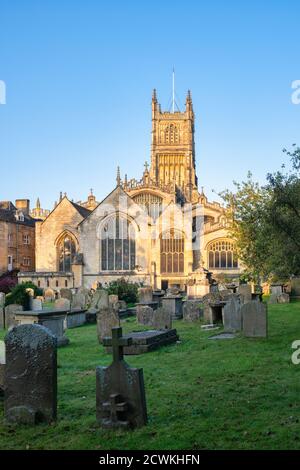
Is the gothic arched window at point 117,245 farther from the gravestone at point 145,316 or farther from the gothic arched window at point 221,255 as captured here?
the gravestone at point 145,316

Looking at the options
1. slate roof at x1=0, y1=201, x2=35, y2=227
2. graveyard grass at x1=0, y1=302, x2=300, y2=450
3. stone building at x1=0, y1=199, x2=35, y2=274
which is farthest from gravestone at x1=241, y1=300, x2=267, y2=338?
slate roof at x1=0, y1=201, x2=35, y2=227

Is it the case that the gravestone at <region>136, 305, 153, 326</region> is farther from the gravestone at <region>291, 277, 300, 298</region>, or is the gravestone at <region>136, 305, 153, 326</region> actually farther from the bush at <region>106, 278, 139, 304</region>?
the gravestone at <region>291, 277, 300, 298</region>

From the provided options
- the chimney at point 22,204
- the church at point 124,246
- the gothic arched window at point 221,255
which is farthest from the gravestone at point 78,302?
the chimney at point 22,204

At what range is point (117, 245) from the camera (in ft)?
170

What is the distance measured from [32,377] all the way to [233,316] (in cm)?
982

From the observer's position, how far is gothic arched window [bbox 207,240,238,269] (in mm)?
52469

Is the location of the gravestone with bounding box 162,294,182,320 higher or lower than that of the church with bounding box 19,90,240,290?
lower

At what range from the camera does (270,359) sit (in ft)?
38.4

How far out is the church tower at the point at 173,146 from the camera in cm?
9012

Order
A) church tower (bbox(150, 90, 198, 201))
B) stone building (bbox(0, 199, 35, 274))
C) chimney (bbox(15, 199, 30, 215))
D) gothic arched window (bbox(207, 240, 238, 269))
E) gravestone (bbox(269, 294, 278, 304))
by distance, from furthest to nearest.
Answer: church tower (bbox(150, 90, 198, 201)) < chimney (bbox(15, 199, 30, 215)) < stone building (bbox(0, 199, 35, 274)) < gothic arched window (bbox(207, 240, 238, 269)) < gravestone (bbox(269, 294, 278, 304))

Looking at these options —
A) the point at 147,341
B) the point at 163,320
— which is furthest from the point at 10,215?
the point at 147,341

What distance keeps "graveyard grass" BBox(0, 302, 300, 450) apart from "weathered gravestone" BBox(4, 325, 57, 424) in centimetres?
20

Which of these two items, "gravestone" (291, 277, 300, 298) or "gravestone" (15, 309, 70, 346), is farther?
"gravestone" (291, 277, 300, 298)

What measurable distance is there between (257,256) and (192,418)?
21730 mm
